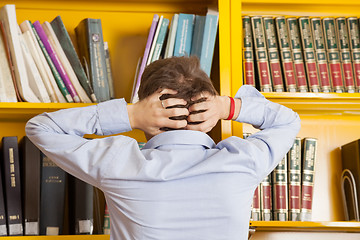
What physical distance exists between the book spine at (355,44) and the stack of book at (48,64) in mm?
851

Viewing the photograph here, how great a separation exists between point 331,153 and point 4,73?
4.01 feet

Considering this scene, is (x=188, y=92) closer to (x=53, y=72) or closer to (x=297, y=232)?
(x=53, y=72)

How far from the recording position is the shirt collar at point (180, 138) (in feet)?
3.63

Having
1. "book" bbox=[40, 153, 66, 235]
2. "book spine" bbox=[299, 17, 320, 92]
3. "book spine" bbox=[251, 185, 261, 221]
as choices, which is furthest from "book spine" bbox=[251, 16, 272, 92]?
"book" bbox=[40, 153, 66, 235]

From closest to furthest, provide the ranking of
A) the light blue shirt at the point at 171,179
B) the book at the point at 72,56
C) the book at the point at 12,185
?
the light blue shirt at the point at 171,179 < the book at the point at 12,185 < the book at the point at 72,56

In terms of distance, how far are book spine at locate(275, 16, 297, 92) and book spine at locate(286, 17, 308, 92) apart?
0.05 ft

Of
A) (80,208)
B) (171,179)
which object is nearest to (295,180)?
(80,208)

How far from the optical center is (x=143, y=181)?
3.43 feet

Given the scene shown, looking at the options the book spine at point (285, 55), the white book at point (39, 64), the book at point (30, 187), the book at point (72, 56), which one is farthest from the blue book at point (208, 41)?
the book at point (30, 187)

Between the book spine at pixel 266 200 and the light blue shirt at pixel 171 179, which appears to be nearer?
the light blue shirt at pixel 171 179

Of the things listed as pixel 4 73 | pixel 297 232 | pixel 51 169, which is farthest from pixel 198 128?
pixel 297 232

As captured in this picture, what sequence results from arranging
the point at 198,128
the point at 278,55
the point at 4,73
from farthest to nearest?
the point at 278,55
the point at 4,73
the point at 198,128

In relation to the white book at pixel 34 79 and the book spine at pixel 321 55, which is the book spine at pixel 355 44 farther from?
the white book at pixel 34 79

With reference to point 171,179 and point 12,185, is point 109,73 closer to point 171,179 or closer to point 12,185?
point 12,185
